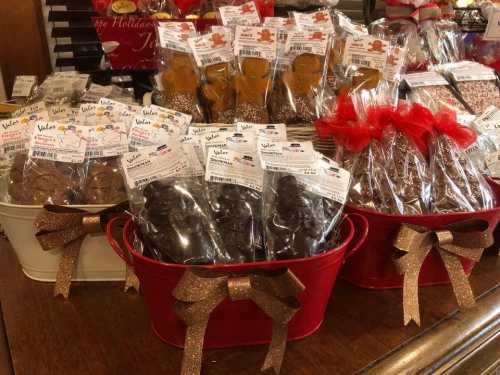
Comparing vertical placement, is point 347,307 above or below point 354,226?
below

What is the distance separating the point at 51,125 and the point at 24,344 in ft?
1.25

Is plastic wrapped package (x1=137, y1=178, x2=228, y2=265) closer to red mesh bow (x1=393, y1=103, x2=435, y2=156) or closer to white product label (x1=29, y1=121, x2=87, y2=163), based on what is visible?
white product label (x1=29, y1=121, x2=87, y2=163)

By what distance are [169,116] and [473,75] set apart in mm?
912

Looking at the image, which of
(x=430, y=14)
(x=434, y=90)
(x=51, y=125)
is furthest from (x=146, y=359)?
(x=430, y=14)

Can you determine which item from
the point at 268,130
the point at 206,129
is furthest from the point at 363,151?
the point at 206,129

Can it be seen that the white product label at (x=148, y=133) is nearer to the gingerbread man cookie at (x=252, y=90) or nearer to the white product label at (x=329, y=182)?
the gingerbread man cookie at (x=252, y=90)

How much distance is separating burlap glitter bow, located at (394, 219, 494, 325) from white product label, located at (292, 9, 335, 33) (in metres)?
0.61

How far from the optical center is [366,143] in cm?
78

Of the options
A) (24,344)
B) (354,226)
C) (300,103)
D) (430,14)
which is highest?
(430,14)

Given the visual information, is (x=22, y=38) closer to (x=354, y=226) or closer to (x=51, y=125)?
(x=51, y=125)

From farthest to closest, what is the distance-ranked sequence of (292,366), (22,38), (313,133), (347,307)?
(22,38)
(313,133)
(347,307)
(292,366)

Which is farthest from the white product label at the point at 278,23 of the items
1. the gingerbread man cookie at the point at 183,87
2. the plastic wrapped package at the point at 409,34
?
the plastic wrapped package at the point at 409,34

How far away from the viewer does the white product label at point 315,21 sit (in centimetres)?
107

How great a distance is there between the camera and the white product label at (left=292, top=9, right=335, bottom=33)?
1.07 metres
